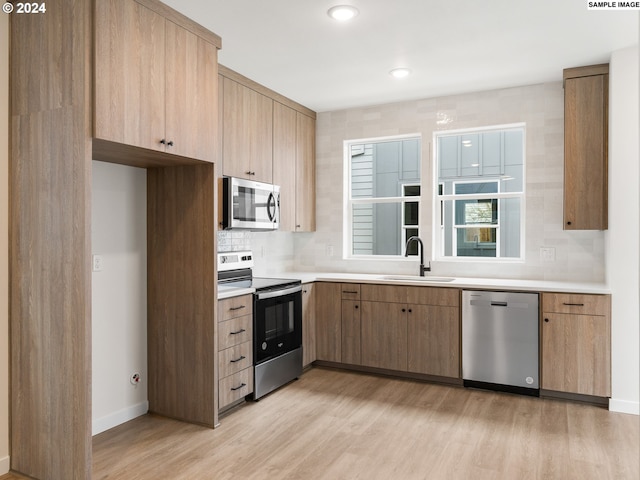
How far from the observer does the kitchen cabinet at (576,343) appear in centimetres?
339

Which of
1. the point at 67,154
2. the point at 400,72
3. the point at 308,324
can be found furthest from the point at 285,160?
the point at 67,154

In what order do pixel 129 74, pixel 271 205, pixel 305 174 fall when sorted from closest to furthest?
pixel 129 74 → pixel 271 205 → pixel 305 174

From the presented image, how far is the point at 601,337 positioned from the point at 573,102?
1.78 m

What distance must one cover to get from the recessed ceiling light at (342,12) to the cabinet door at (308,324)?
7.38 feet

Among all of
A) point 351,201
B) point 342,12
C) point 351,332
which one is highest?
point 342,12

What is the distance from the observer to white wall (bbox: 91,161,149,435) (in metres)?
3.02

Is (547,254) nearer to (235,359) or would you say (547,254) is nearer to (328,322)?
(328,322)

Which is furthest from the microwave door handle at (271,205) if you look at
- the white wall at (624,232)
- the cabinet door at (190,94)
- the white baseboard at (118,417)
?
the white wall at (624,232)

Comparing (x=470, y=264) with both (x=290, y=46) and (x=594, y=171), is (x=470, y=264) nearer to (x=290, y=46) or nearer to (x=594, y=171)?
(x=594, y=171)

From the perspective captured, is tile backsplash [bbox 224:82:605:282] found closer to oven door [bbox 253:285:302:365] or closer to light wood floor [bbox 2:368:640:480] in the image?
oven door [bbox 253:285:302:365]

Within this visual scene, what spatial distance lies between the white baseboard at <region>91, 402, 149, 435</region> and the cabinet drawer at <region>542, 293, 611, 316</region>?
9.82 ft

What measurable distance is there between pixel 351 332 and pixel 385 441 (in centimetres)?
146

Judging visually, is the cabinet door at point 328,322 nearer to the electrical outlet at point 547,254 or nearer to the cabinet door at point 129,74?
the electrical outlet at point 547,254

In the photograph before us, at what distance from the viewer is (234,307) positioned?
3.33 metres
